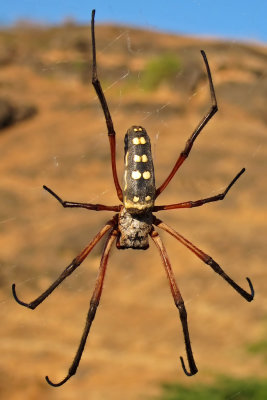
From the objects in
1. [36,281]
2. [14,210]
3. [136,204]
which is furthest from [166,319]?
[136,204]

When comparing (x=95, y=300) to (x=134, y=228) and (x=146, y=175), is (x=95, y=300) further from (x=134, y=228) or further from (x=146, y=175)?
(x=146, y=175)

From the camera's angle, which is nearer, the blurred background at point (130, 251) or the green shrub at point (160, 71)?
the blurred background at point (130, 251)

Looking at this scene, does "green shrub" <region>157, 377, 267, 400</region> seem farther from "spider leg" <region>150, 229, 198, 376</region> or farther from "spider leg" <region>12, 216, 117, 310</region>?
"spider leg" <region>12, 216, 117, 310</region>

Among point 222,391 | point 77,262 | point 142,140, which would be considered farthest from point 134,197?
point 222,391

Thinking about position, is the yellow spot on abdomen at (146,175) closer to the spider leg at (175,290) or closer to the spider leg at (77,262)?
the spider leg at (77,262)

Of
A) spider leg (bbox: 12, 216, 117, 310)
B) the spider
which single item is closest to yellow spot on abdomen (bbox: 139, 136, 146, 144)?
the spider

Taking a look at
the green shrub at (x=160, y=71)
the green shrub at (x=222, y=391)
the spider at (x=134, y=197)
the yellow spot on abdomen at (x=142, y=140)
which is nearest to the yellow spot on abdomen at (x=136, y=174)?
the spider at (x=134, y=197)
